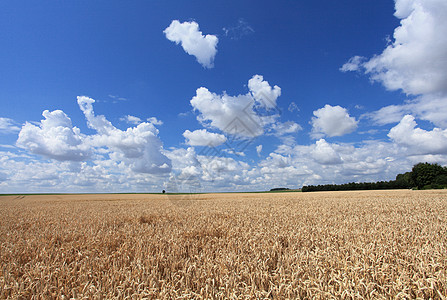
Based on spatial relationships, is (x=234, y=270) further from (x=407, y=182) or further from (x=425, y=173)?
(x=407, y=182)

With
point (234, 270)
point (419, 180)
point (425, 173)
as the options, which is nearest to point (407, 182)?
point (419, 180)

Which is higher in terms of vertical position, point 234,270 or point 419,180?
point 419,180

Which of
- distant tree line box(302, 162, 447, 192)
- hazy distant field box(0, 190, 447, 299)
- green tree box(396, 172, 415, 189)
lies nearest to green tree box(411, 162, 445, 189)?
distant tree line box(302, 162, 447, 192)

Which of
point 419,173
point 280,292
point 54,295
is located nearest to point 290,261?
point 280,292

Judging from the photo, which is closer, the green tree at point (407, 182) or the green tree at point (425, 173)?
the green tree at point (425, 173)

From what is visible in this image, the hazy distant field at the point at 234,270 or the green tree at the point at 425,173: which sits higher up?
the green tree at the point at 425,173

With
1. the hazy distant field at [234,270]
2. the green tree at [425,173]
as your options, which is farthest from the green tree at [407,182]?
the hazy distant field at [234,270]

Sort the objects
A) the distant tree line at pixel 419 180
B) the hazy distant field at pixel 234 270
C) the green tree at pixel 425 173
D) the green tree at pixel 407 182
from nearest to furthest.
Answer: the hazy distant field at pixel 234 270 < the distant tree line at pixel 419 180 < the green tree at pixel 425 173 < the green tree at pixel 407 182

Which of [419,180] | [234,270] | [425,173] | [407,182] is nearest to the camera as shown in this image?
[234,270]

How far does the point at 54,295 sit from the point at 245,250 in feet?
8.40

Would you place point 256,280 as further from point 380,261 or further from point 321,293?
point 380,261

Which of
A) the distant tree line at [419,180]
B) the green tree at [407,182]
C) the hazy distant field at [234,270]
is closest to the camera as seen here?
the hazy distant field at [234,270]

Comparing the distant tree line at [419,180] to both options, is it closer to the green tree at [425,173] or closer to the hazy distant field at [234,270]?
the green tree at [425,173]

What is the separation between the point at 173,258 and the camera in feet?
10.6
